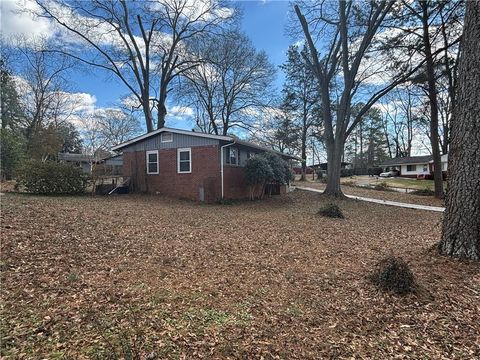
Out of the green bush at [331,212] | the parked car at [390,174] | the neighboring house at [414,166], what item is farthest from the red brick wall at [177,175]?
the parked car at [390,174]

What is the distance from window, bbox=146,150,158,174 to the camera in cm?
1555

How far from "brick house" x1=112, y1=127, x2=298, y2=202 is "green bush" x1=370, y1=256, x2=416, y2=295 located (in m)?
10.4

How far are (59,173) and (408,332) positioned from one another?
14.8 metres

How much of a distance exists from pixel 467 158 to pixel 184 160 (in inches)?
473

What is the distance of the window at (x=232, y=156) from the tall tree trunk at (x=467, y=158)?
1084 centimetres

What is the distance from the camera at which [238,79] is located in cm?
2569

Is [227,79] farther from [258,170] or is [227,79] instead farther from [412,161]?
[412,161]

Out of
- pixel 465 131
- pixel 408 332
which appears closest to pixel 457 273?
pixel 408 332

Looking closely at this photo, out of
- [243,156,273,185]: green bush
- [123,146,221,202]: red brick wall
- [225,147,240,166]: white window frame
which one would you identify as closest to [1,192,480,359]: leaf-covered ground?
[123,146,221,202]: red brick wall

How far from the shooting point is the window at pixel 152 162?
612 inches

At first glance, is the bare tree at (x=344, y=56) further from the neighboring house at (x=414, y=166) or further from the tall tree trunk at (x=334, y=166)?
the neighboring house at (x=414, y=166)

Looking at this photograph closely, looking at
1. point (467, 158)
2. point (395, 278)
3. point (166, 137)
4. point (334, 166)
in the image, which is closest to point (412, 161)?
point (334, 166)

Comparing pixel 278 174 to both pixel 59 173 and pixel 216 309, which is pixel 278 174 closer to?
pixel 59 173

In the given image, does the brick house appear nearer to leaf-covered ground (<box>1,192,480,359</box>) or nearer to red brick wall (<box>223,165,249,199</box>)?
red brick wall (<box>223,165,249,199</box>)
